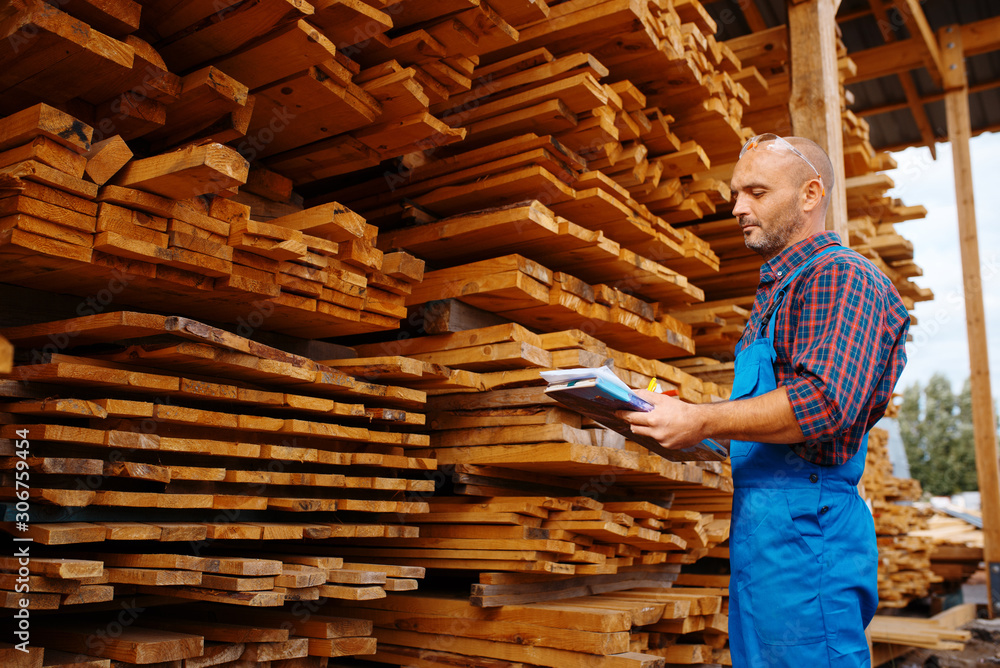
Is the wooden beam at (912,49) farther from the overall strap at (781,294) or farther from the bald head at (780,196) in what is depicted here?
the overall strap at (781,294)

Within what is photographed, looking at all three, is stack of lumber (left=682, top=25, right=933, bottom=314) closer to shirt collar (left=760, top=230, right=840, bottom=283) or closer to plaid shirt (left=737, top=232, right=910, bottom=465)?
shirt collar (left=760, top=230, right=840, bottom=283)

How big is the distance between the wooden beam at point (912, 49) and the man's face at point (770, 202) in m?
8.57

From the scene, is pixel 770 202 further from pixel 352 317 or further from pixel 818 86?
pixel 818 86

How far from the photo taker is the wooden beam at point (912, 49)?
33.8 feet

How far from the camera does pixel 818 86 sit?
5500 millimetres

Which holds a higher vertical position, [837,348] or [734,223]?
[734,223]

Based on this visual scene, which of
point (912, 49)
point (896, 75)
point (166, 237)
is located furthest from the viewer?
point (896, 75)

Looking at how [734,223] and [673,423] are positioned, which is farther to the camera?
[734,223]

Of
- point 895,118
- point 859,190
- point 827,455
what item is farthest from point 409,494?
point 895,118

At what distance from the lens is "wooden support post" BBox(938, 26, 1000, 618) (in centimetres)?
941

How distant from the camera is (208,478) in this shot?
10.0 ft

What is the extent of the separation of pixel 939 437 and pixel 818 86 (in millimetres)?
28190

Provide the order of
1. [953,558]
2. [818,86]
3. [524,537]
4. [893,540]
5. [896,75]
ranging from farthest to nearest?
[896,75] → [953,558] → [893,540] → [818,86] → [524,537]

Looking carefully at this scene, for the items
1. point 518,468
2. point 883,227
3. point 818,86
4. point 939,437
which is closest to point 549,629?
point 518,468
